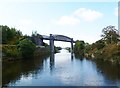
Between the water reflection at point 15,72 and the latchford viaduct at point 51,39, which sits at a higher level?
the latchford viaduct at point 51,39

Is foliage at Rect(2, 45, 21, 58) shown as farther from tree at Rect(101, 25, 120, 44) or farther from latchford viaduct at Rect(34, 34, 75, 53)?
latchford viaduct at Rect(34, 34, 75, 53)

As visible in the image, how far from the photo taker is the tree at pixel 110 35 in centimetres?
5544

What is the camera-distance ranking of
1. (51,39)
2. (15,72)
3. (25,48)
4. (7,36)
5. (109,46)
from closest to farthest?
(15,72), (109,46), (25,48), (7,36), (51,39)

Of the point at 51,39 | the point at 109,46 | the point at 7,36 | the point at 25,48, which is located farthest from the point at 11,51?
the point at 51,39

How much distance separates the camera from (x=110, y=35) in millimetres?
56844

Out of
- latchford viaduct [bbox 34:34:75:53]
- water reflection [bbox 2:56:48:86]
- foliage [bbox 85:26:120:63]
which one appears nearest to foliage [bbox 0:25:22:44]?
latchford viaduct [bbox 34:34:75:53]

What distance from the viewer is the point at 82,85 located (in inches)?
832

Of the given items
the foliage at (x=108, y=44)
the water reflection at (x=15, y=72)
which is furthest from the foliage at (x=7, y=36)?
the water reflection at (x=15, y=72)

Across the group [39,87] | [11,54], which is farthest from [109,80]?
[11,54]

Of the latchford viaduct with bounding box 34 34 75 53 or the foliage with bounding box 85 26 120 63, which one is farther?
the latchford viaduct with bounding box 34 34 75 53

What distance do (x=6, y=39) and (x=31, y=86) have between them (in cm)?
4518

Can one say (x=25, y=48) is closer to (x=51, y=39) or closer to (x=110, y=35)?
(x=110, y=35)

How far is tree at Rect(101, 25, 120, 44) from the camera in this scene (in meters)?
55.4

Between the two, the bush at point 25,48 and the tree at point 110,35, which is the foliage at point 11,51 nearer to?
the bush at point 25,48
